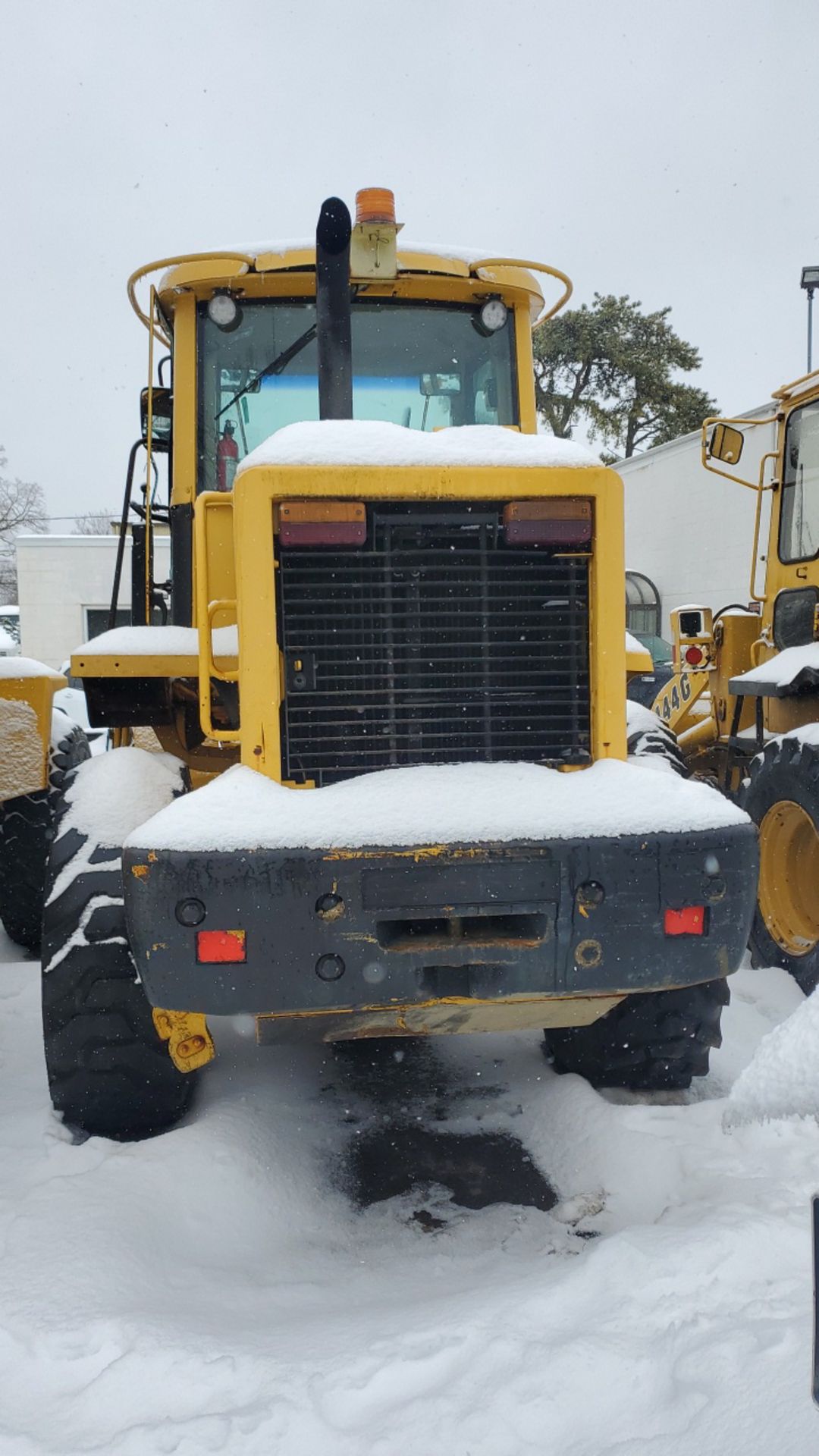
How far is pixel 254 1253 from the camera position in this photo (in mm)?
2748

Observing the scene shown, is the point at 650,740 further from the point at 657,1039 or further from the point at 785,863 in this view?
the point at 657,1039

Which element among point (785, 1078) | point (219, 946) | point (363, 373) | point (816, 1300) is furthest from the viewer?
point (363, 373)

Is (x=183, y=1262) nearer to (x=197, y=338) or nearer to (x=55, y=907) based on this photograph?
(x=55, y=907)

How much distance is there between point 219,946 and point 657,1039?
157 centimetres

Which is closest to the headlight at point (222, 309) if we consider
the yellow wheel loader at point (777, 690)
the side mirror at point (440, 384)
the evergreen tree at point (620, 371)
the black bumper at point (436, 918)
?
the side mirror at point (440, 384)

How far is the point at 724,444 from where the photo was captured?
17.8 feet

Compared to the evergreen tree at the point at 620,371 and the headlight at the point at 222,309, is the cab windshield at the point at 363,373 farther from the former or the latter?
the evergreen tree at the point at 620,371

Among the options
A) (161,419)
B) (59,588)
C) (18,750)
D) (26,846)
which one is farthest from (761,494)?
(59,588)

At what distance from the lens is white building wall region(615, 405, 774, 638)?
1841 centimetres

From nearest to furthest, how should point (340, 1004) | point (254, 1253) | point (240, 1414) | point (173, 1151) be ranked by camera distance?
point (240, 1414) < point (340, 1004) < point (254, 1253) < point (173, 1151)

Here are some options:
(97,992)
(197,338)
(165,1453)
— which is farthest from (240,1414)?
(197,338)

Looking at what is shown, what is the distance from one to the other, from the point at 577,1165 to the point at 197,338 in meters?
3.04

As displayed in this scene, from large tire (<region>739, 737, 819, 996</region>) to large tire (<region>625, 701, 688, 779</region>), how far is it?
0.60 m

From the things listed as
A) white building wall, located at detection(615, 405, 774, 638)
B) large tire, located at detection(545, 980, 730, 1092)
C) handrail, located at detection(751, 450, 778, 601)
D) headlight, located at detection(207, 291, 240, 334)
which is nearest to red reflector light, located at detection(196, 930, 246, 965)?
large tire, located at detection(545, 980, 730, 1092)
